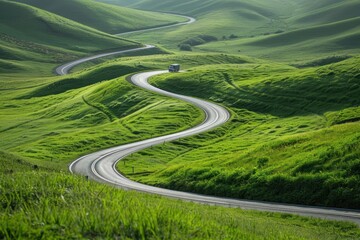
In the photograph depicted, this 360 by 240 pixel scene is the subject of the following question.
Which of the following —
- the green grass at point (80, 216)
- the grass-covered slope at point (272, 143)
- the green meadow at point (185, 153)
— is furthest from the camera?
the grass-covered slope at point (272, 143)

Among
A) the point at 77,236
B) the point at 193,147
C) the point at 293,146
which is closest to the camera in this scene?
the point at 77,236

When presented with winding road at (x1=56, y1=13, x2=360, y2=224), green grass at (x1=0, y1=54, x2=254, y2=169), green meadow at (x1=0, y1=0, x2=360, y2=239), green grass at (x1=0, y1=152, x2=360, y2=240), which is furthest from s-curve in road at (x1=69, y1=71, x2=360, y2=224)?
green grass at (x1=0, y1=152, x2=360, y2=240)

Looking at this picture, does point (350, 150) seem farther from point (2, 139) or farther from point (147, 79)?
point (147, 79)

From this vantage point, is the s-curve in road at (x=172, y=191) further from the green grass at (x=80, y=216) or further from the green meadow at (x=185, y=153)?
the green grass at (x=80, y=216)

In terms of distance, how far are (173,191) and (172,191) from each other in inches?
5.2

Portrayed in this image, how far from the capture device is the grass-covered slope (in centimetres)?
4841

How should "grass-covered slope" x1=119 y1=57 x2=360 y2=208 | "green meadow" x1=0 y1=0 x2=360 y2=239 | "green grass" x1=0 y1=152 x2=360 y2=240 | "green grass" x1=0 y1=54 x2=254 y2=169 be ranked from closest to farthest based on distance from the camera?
"green grass" x1=0 y1=152 x2=360 y2=240 < "green meadow" x1=0 y1=0 x2=360 y2=239 < "grass-covered slope" x1=119 y1=57 x2=360 y2=208 < "green grass" x1=0 y1=54 x2=254 y2=169

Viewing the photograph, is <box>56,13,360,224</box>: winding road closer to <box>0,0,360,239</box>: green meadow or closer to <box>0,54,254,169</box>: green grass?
<box>0,0,360,239</box>: green meadow

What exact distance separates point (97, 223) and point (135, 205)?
2.57m

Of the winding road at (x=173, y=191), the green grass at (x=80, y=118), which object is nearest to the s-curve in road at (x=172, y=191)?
the winding road at (x=173, y=191)

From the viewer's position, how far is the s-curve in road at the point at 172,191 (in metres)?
43.3

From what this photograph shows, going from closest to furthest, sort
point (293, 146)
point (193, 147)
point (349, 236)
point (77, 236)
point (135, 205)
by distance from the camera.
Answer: point (77, 236), point (135, 205), point (349, 236), point (293, 146), point (193, 147)

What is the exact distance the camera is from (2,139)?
113 meters

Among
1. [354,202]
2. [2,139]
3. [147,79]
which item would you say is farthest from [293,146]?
[147,79]
